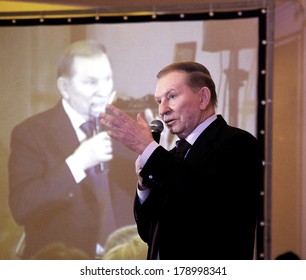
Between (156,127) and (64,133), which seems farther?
(64,133)

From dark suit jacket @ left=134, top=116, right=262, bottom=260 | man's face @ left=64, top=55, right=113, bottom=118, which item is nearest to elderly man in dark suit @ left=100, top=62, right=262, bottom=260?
dark suit jacket @ left=134, top=116, right=262, bottom=260

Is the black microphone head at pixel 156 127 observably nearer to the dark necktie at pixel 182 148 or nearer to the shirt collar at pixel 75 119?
the dark necktie at pixel 182 148

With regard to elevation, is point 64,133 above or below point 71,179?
above

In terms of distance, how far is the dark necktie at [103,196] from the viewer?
125 inches

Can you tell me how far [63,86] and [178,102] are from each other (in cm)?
189

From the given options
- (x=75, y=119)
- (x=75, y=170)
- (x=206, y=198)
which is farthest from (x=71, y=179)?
(x=206, y=198)

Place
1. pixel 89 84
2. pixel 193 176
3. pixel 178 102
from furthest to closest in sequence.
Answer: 1. pixel 89 84
2. pixel 178 102
3. pixel 193 176

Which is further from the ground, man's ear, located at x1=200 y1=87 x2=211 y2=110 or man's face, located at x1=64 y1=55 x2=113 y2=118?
man's face, located at x1=64 y1=55 x2=113 y2=118

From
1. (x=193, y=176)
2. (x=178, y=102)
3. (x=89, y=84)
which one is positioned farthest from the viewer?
(x=89, y=84)

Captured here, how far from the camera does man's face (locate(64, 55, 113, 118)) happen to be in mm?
3119

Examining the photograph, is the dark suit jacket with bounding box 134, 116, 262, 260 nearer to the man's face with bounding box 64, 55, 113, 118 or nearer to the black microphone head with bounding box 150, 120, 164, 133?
the black microphone head with bounding box 150, 120, 164, 133

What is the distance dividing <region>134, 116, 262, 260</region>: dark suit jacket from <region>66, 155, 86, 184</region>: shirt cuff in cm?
181

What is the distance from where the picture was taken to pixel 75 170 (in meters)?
3.18

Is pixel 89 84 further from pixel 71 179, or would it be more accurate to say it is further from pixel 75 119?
pixel 71 179
